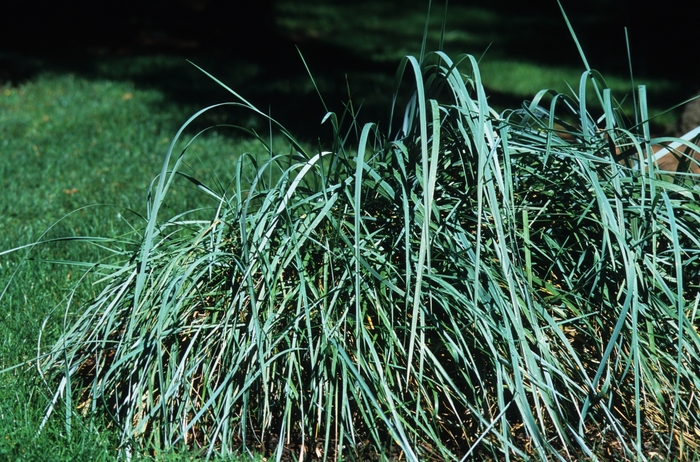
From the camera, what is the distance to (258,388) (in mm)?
2553

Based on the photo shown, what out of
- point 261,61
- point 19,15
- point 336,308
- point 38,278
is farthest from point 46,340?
point 19,15

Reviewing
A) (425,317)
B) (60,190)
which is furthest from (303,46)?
(425,317)

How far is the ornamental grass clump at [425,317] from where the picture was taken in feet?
8.08

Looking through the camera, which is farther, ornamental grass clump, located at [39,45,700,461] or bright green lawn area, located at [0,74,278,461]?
bright green lawn area, located at [0,74,278,461]

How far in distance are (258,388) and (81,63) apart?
8.77 metres

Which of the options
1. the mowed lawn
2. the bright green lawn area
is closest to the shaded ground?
the mowed lawn

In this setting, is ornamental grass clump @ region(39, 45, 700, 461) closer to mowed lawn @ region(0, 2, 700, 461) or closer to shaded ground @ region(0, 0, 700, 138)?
mowed lawn @ region(0, 2, 700, 461)

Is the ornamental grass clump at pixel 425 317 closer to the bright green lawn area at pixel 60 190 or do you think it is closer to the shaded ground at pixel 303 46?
the bright green lawn area at pixel 60 190

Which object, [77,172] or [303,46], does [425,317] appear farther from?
[303,46]

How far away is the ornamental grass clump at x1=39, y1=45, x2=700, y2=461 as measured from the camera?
2.46 m

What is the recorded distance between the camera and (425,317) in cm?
269

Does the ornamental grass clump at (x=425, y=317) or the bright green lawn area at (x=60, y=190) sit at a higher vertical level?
the ornamental grass clump at (x=425, y=317)

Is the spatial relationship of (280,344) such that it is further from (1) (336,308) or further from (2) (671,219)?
(2) (671,219)

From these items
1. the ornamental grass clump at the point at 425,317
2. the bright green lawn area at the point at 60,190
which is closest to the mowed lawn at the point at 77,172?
the bright green lawn area at the point at 60,190
